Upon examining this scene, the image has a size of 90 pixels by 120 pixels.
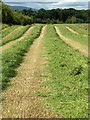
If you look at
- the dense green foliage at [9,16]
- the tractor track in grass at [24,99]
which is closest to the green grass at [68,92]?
the tractor track in grass at [24,99]

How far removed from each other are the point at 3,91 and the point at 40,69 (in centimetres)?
416

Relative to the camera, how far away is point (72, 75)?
989 centimetres

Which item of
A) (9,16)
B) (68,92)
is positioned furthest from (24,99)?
(9,16)

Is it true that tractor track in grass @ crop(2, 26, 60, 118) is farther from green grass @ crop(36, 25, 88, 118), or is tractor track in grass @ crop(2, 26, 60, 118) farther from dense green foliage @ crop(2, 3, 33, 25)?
dense green foliage @ crop(2, 3, 33, 25)

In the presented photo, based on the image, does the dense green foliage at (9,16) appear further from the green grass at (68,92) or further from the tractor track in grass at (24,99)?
the tractor track in grass at (24,99)

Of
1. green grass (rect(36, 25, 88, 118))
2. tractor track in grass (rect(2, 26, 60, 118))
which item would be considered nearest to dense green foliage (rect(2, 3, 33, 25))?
green grass (rect(36, 25, 88, 118))

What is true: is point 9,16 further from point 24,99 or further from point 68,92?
point 24,99

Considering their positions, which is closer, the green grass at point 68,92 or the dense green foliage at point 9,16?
the green grass at point 68,92

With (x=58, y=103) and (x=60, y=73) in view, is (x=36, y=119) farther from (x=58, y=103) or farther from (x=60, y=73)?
(x=60, y=73)

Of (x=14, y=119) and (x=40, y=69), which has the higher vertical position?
(x=40, y=69)

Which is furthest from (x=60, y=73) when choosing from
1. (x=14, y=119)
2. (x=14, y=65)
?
(x=14, y=119)

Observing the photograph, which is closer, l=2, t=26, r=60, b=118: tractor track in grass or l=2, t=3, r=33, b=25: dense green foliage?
l=2, t=26, r=60, b=118: tractor track in grass

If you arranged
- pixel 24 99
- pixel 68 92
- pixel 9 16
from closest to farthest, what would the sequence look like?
pixel 24 99 → pixel 68 92 → pixel 9 16

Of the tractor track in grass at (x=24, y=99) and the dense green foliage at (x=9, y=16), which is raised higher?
the dense green foliage at (x=9, y=16)
